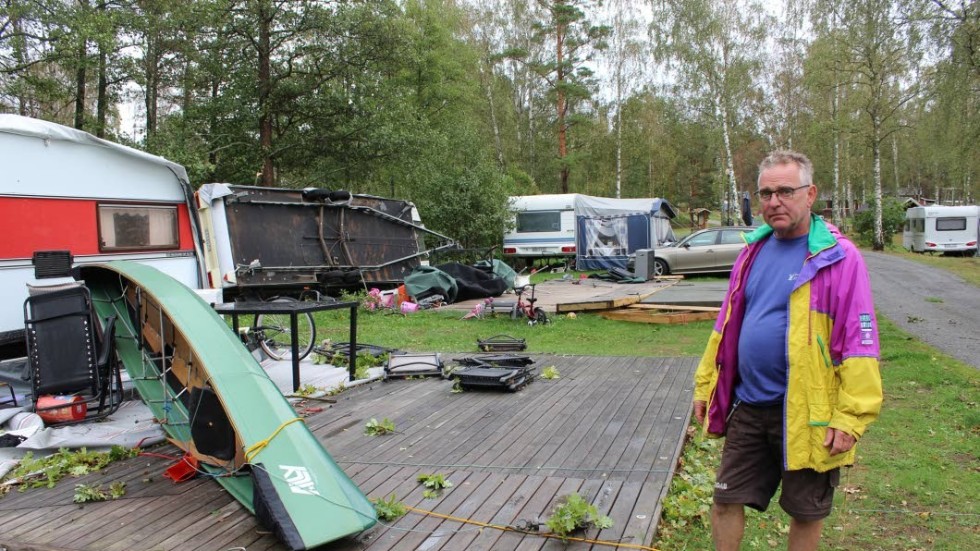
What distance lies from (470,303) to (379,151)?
24.4 feet

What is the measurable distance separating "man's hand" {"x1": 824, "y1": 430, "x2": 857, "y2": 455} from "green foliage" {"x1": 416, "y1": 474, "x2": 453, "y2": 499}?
198 centimetres

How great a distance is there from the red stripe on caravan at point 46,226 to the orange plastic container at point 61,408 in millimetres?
2421

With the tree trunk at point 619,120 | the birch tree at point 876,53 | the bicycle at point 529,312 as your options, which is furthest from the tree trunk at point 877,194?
the bicycle at point 529,312

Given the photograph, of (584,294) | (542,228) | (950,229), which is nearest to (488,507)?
(584,294)

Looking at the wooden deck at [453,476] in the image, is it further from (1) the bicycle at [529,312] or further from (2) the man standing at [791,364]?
(1) the bicycle at [529,312]

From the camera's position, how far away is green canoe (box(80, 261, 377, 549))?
2.96 metres

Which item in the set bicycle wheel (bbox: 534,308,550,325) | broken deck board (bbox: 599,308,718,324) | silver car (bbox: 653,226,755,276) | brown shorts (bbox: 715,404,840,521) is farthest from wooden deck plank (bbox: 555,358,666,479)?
silver car (bbox: 653,226,755,276)

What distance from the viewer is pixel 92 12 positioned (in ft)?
45.8

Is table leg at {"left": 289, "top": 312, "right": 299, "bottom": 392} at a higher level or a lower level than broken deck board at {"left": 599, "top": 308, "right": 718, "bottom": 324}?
higher

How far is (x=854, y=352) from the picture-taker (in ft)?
7.29

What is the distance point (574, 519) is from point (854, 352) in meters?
1.42

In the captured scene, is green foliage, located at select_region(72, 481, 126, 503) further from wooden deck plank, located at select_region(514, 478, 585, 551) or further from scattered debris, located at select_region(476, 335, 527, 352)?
scattered debris, located at select_region(476, 335, 527, 352)

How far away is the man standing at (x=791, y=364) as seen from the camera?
225cm

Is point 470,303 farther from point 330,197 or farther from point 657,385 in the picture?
point 657,385
